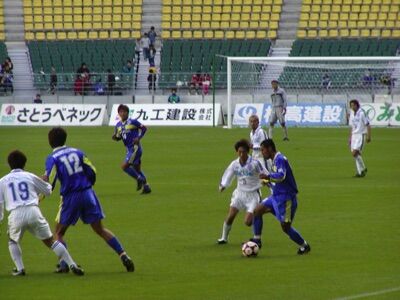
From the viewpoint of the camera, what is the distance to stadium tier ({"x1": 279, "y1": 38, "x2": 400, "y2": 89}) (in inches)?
1924

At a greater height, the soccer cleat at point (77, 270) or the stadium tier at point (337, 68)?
the soccer cleat at point (77, 270)

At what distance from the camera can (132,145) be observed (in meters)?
24.7

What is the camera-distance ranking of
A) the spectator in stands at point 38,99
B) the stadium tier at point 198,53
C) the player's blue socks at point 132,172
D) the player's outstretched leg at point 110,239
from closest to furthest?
the player's outstretched leg at point 110,239, the player's blue socks at point 132,172, the spectator in stands at point 38,99, the stadium tier at point 198,53

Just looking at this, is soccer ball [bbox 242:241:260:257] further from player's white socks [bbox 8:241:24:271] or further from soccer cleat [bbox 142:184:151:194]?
soccer cleat [bbox 142:184:151:194]

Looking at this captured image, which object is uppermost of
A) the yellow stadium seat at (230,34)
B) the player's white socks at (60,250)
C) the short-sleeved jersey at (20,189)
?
the short-sleeved jersey at (20,189)

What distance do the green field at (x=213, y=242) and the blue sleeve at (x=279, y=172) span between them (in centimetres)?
114

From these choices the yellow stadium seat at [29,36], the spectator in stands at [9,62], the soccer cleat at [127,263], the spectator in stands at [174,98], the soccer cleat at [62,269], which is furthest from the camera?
the yellow stadium seat at [29,36]

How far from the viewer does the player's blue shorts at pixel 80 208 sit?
13.9 metres

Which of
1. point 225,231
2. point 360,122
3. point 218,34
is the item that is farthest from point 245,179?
point 218,34

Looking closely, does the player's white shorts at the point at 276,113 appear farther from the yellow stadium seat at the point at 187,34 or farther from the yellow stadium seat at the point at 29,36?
the yellow stadium seat at the point at 29,36

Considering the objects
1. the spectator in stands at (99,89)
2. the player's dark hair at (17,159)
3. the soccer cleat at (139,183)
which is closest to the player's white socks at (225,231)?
the player's dark hair at (17,159)

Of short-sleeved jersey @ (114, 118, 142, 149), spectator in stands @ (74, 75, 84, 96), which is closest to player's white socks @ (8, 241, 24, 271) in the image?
short-sleeved jersey @ (114, 118, 142, 149)

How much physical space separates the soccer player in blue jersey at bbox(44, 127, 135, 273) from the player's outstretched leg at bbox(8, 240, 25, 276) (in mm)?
596

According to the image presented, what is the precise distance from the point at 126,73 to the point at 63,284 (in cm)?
3975
